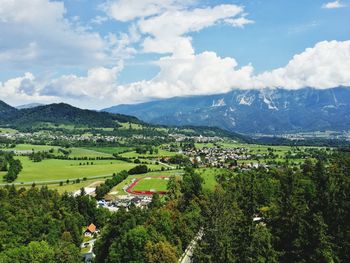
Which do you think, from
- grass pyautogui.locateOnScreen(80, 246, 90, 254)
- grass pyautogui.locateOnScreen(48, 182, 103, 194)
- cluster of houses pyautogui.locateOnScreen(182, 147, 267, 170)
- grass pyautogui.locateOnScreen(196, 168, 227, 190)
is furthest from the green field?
Result: grass pyautogui.locateOnScreen(80, 246, 90, 254)

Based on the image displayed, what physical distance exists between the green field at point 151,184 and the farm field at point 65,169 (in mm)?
19648

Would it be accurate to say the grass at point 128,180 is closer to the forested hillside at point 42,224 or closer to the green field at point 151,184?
the green field at point 151,184

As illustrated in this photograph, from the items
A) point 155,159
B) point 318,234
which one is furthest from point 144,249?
point 155,159

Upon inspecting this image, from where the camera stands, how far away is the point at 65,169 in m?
135

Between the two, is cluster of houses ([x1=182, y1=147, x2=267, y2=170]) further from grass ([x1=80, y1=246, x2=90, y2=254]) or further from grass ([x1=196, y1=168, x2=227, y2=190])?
grass ([x1=80, y1=246, x2=90, y2=254])

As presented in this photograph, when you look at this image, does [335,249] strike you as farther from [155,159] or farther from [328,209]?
[155,159]

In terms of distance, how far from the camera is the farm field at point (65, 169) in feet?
399

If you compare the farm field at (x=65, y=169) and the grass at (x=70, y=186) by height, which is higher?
the farm field at (x=65, y=169)

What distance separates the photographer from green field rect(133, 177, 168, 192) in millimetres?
103188

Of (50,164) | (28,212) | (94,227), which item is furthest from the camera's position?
(50,164)

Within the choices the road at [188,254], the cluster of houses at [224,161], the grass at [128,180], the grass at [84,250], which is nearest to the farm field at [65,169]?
the grass at [128,180]

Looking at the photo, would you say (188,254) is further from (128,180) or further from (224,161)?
(224,161)

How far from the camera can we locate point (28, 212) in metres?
63.3

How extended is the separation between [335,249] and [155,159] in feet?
444
